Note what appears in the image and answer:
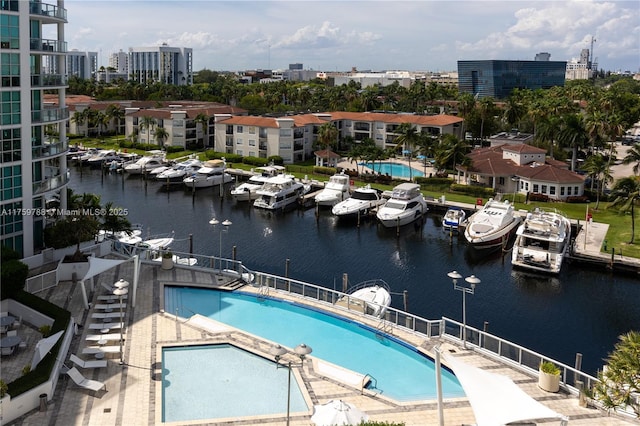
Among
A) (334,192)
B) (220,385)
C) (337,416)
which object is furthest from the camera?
(334,192)

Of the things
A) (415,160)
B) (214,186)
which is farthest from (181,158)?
(415,160)

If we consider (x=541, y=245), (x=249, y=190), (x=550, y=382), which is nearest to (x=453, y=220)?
(x=541, y=245)

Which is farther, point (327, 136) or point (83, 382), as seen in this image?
point (327, 136)

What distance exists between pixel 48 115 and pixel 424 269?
30.4 meters

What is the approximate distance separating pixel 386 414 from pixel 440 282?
25.0 metres

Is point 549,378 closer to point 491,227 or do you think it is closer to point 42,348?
point 42,348

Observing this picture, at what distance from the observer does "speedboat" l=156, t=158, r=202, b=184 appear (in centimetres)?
8238

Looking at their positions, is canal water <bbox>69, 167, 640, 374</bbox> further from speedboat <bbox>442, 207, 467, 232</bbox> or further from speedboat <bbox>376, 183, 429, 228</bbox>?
speedboat <bbox>376, 183, 429, 228</bbox>

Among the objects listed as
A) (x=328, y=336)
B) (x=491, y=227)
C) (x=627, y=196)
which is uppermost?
(x=627, y=196)

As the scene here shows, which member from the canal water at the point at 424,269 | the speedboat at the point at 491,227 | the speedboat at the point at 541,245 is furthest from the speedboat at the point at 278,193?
the speedboat at the point at 541,245

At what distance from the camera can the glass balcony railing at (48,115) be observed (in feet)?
124

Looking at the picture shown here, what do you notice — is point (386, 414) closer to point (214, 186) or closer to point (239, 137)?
point (214, 186)

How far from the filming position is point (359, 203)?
217 feet

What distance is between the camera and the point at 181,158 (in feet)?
316
